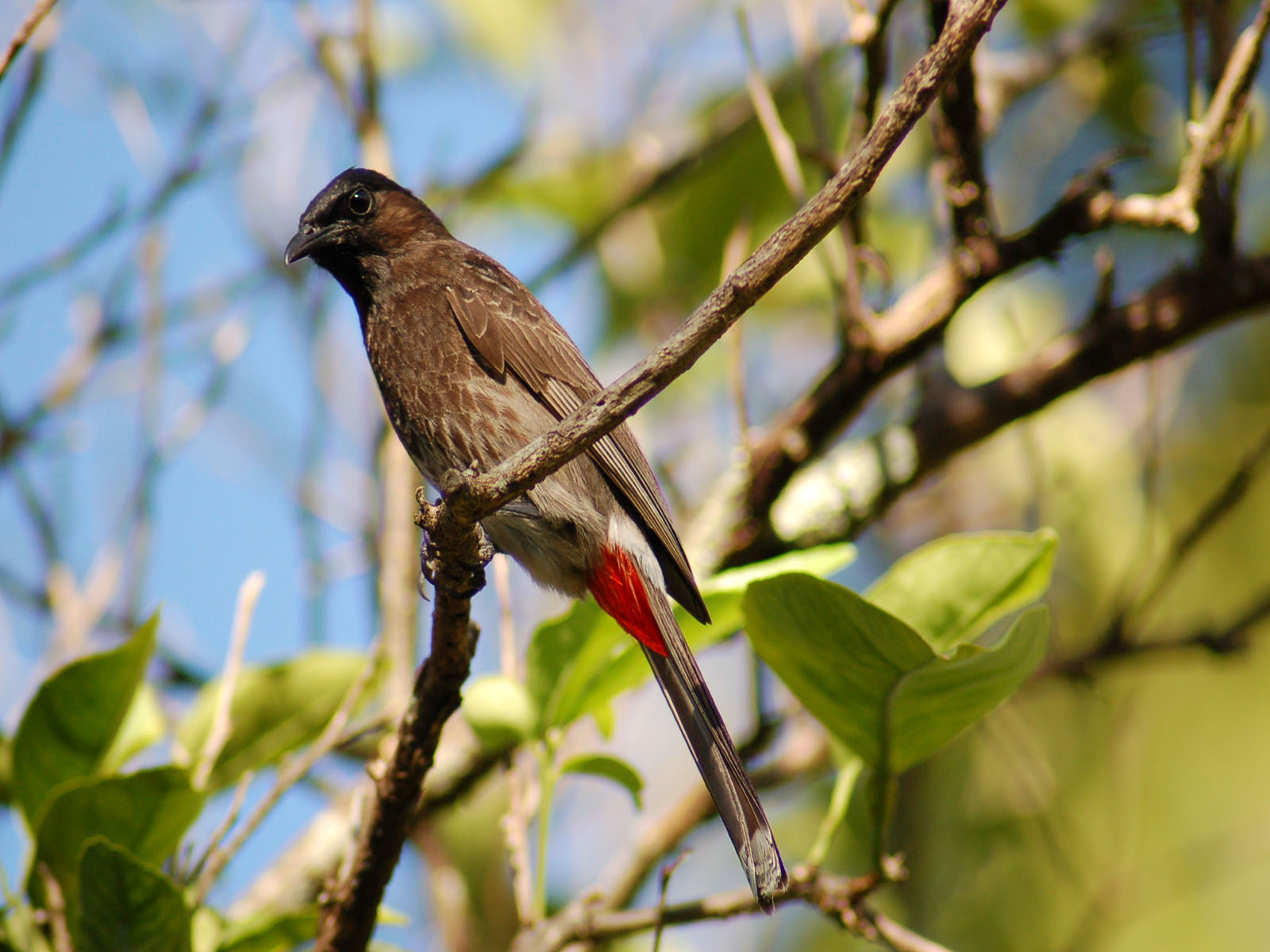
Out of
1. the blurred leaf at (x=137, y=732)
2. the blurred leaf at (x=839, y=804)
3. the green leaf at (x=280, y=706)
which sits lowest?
the blurred leaf at (x=839, y=804)

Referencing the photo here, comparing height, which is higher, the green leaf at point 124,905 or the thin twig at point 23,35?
the thin twig at point 23,35

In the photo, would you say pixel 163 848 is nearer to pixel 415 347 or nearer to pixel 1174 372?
pixel 415 347

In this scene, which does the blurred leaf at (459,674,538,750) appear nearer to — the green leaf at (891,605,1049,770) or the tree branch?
the tree branch

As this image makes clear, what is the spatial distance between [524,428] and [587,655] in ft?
2.60

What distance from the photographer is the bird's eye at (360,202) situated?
3.48 m

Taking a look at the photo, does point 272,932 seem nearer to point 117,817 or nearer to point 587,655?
point 117,817

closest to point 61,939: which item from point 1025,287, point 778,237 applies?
point 778,237

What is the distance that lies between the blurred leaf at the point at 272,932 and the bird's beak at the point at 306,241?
74.1 inches

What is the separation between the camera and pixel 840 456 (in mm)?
3525

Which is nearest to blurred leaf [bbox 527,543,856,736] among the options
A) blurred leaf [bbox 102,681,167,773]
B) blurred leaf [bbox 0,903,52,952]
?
blurred leaf [bbox 102,681,167,773]

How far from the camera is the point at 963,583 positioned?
214 centimetres

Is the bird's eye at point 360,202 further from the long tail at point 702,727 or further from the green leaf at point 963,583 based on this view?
the green leaf at point 963,583

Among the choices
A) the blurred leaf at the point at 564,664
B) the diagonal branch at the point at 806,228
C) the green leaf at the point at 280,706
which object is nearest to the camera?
the diagonal branch at the point at 806,228

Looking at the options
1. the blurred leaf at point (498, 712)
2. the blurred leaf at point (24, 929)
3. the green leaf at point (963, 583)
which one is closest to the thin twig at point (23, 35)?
the blurred leaf at point (498, 712)
